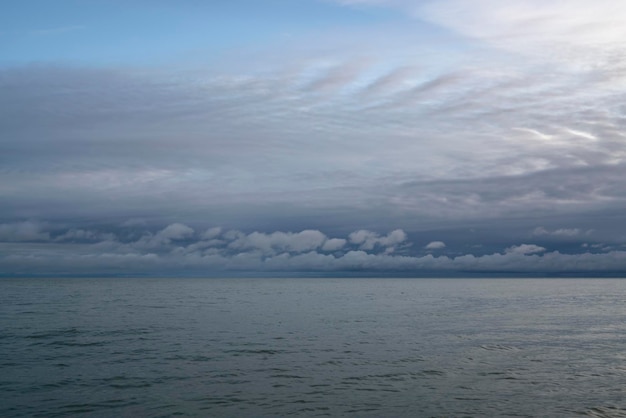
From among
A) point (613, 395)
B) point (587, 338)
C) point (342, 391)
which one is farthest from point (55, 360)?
point (587, 338)

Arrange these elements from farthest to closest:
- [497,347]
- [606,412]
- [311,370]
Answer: [497,347], [311,370], [606,412]

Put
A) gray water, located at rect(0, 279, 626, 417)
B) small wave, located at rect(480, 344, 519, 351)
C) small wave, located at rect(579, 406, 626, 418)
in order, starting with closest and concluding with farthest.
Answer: small wave, located at rect(579, 406, 626, 418), gray water, located at rect(0, 279, 626, 417), small wave, located at rect(480, 344, 519, 351)

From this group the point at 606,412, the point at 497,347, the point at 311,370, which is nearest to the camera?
the point at 606,412

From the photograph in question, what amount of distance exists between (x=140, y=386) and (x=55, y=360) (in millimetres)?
11633

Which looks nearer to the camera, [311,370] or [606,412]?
[606,412]

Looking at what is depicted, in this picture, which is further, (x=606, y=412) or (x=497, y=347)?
(x=497, y=347)

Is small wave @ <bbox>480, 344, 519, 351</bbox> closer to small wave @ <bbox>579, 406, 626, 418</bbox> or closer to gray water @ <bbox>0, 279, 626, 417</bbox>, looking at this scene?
gray water @ <bbox>0, 279, 626, 417</bbox>


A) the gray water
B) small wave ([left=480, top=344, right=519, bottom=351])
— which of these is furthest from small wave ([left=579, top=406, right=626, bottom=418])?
small wave ([left=480, top=344, right=519, bottom=351])

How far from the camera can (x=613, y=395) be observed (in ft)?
96.6

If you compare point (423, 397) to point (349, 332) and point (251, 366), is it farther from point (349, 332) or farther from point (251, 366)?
point (349, 332)

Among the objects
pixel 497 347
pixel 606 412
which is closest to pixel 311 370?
pixel 606 412

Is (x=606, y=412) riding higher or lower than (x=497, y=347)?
higher

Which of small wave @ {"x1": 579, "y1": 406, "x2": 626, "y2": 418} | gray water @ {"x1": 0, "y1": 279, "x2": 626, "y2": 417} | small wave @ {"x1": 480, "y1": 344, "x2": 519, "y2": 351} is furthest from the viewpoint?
small wave @ {"x1": 480, "y1": 344, "x2": 519, "y2": 351}

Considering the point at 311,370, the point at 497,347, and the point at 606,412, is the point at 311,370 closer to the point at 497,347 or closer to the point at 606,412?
the point at 606,412
